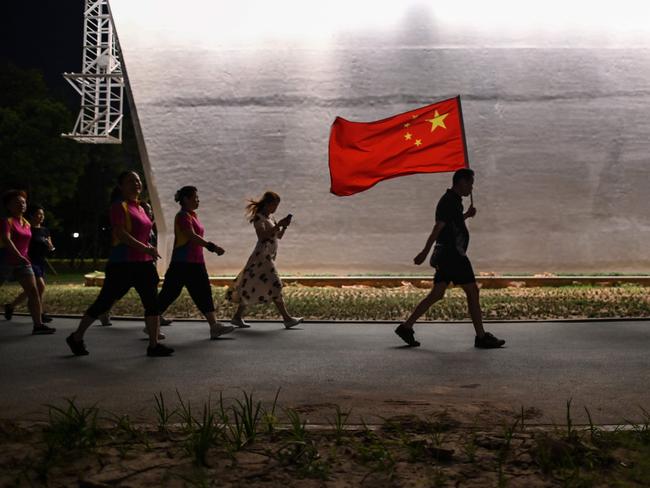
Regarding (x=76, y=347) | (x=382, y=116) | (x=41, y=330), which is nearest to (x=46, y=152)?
(x=382, y=116)

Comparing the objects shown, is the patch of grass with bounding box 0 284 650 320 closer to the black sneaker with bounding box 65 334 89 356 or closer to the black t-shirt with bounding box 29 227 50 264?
the black t-shirt with bounding box 29 227 50 264

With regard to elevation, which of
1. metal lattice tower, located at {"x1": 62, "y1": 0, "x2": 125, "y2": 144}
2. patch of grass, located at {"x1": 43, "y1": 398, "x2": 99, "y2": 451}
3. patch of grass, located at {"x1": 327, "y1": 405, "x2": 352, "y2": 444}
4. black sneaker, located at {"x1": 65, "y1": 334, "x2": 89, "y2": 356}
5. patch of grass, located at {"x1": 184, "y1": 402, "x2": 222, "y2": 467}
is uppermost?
metal lattice tower, located at {"x1": 62, "y1": 0, "x2": 125, "y2": 144}

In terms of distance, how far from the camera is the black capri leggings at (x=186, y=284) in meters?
7.64

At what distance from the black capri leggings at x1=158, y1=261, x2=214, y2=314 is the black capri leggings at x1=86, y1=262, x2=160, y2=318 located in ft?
3.04

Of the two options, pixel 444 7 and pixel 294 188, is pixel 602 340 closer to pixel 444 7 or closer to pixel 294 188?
pixel 294 188

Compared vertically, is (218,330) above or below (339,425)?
above

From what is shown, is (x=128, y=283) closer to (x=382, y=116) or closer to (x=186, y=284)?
(x=186, y=284)

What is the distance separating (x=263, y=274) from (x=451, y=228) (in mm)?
2787

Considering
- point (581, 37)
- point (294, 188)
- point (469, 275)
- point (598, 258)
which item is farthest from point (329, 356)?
point (581, 37)

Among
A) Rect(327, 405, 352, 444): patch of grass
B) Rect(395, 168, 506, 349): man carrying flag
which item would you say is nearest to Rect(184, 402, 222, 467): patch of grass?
Rect(327, 405, 352, 444): patch of grass

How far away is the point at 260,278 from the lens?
8.98 meters

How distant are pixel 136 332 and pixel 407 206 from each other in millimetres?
8971

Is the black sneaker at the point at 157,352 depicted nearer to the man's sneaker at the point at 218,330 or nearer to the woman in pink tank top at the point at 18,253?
the man's sneaker at the point at 218,330

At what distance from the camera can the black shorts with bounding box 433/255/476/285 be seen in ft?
23.1
